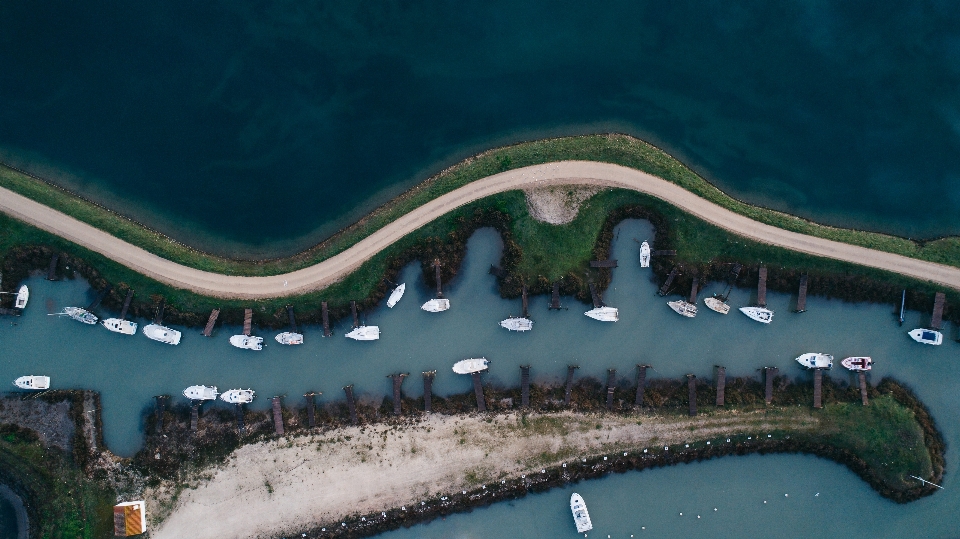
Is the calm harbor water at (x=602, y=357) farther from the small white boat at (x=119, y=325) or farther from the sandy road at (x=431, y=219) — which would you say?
the sandy road at (x=431, y=219)

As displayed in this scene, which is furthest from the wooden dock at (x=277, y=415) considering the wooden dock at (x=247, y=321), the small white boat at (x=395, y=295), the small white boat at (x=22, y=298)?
the small white boat at (x=22, y=298)

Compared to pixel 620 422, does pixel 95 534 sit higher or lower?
lower

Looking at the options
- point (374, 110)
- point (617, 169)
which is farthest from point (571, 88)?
point (374, 110)

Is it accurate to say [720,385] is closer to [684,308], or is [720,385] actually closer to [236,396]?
[684,308]

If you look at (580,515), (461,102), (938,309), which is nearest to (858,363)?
(938,309)

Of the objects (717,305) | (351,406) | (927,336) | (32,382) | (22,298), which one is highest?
(22,298)

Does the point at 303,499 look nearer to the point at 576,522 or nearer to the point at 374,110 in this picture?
the point at 576,522
